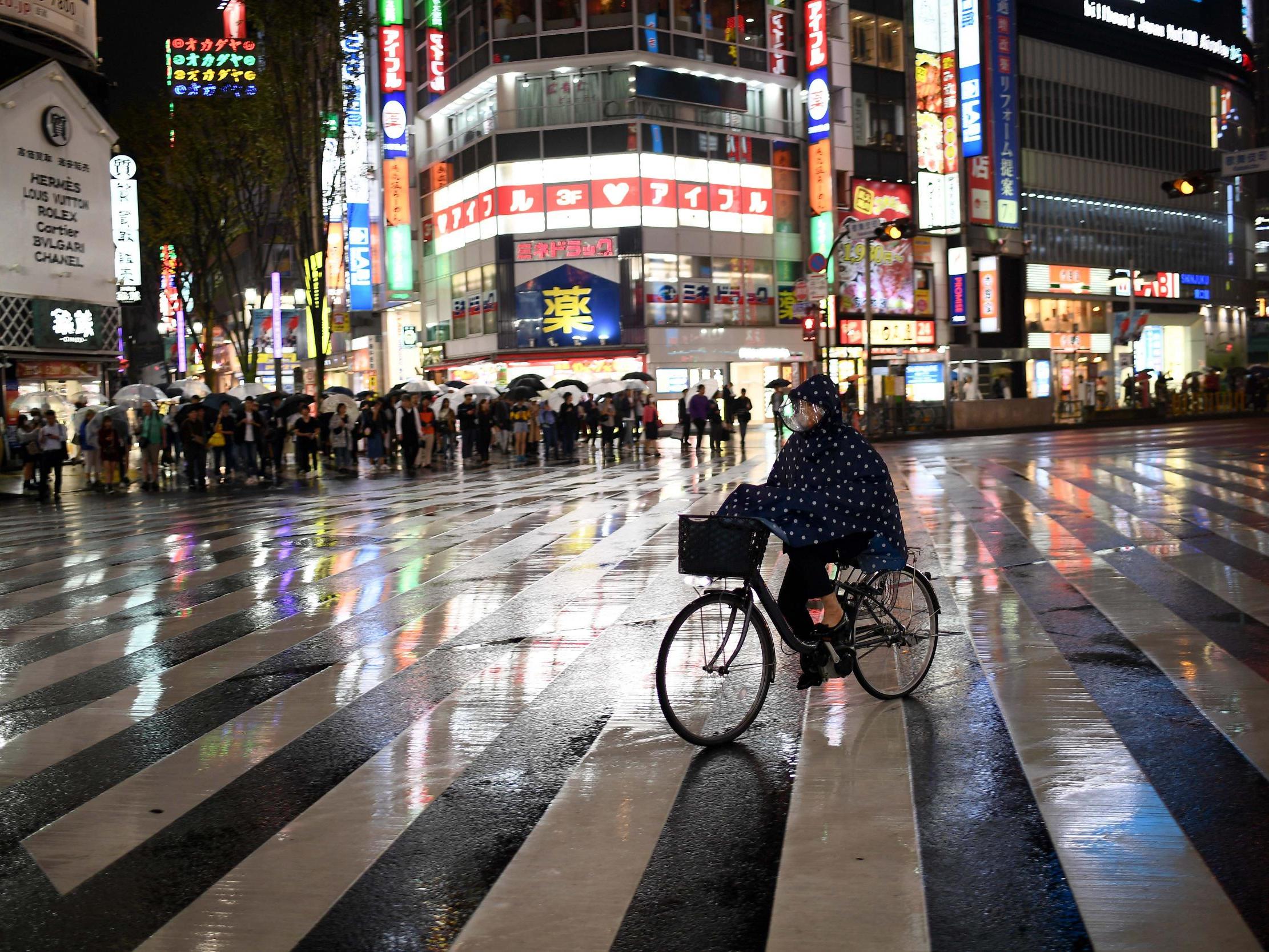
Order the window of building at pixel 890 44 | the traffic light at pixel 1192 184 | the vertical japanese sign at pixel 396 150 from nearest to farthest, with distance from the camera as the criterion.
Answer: the traffic light at pixel 1192 184, the vertical japanese sign at pixel 396 150, the window of building at pixel 890 44

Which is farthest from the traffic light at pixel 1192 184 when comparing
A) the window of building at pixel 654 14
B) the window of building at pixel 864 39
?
the window of building at pixel 864 39

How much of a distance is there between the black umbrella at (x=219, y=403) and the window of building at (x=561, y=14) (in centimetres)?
3116

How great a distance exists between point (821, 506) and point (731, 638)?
0.75 metres

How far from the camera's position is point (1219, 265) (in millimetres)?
74875

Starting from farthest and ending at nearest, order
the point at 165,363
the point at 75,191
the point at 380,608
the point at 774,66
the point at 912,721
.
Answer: the point at 165,363, the point at 774,66, the point at 75,191, the point at 380,608, the point at 912,721

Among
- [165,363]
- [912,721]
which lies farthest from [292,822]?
[165,363]

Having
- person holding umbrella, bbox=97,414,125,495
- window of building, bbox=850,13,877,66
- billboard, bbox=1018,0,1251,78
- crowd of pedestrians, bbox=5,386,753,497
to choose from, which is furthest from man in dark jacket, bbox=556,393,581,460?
billboard, bbox=1018,0,1251,78

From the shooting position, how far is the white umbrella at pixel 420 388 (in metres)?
36.6

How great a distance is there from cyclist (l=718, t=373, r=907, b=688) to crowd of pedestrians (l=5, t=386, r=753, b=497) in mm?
20912

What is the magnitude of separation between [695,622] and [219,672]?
11.1 feet

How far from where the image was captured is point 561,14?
173 feet

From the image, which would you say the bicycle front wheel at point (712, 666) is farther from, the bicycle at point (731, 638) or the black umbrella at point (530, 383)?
the black umbrella at point (530, 383)

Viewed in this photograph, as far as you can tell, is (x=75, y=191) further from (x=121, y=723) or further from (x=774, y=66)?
(x=774, y=66)

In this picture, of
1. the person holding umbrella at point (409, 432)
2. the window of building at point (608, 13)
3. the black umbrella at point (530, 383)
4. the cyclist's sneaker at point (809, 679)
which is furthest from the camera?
the window of building at point (608, 13)
